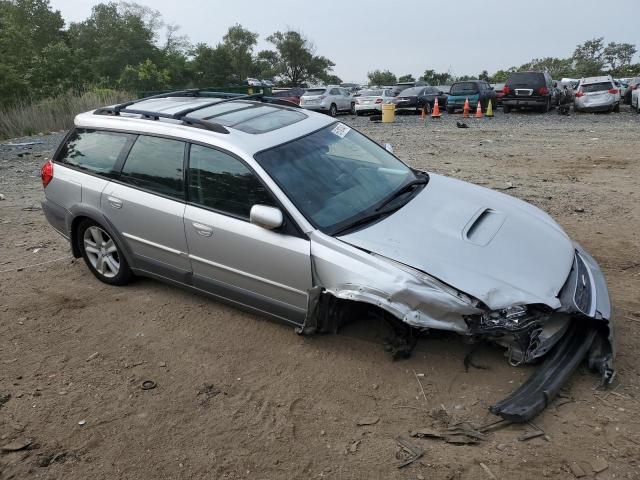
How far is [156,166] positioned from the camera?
14.4 ft

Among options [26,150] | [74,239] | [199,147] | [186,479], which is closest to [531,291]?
[186,479]

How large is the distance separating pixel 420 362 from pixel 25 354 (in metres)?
2.89

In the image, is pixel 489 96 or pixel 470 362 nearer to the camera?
pixel 470 362

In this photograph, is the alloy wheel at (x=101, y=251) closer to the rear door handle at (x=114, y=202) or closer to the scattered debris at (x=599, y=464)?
the rear door handle at (x=114, y=202)

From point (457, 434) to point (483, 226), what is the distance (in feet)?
4.94

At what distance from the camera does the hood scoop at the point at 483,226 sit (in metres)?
3.62

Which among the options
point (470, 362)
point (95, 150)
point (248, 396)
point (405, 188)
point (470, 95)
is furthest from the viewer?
point (470, 95)

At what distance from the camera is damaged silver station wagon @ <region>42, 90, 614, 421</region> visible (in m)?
3.20

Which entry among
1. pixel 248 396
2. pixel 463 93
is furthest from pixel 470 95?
pixel 248 396

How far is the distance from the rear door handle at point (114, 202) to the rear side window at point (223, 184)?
0.80 m

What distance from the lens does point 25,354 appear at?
13.1ft

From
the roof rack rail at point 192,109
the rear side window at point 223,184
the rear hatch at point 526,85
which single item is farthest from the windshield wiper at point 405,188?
the rear hatch at point 526,85

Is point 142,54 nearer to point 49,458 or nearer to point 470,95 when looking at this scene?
point 470,95

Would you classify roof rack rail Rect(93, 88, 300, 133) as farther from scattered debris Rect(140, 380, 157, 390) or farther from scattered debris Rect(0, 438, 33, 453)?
scattered debris Rect(0, 438, 33, 453)
